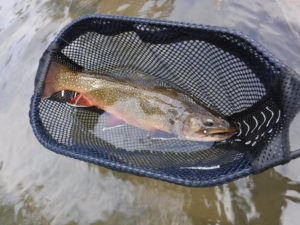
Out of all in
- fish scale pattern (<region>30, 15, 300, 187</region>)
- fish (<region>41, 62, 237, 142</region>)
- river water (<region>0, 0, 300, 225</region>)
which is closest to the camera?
fish scale pattern (<region>30, 15, 300, 187</region>)

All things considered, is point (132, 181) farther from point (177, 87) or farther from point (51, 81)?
point (51, 81)

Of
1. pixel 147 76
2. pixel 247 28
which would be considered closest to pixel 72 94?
pixel 147 76

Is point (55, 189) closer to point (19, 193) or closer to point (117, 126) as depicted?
point (19, 193)

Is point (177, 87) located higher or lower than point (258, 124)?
lower

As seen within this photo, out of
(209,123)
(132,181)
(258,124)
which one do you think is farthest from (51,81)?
(258,124)

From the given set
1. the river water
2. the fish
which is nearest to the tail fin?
the fish

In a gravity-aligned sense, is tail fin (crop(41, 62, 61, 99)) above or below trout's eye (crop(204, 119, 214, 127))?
above

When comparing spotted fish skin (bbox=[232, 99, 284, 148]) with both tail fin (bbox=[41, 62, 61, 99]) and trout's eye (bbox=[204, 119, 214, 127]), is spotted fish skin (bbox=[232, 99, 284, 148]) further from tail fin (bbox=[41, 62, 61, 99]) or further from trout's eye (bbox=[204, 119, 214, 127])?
tail fin (bbox=[41, 62, 61, 99])

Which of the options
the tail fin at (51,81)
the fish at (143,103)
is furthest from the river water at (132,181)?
the tail fin at (51,81)
